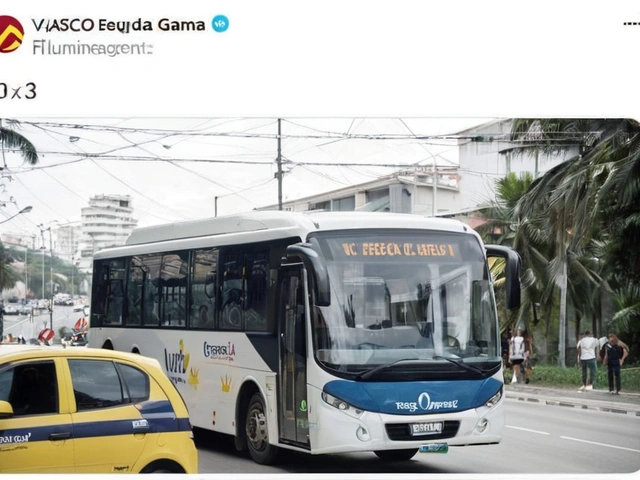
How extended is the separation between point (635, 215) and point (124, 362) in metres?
16.4

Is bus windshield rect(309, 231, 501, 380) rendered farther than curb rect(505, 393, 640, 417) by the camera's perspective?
No

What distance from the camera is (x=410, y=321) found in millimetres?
11000

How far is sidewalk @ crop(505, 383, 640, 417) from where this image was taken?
71.1ft

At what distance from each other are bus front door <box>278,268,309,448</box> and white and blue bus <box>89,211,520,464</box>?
0.02 meters

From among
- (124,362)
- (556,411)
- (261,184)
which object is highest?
(261,184)

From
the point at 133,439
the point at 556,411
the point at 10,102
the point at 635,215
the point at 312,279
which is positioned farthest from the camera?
the point at 635,215

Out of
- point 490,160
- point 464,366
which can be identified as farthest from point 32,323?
point 490,160

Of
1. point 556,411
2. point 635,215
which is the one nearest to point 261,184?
point 556,411

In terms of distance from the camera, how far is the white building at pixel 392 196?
48.3 ft

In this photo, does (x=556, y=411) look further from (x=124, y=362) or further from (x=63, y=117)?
(x=124, y=362)

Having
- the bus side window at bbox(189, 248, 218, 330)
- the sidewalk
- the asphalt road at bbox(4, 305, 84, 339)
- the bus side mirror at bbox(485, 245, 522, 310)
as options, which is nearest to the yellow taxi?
the bus side mirror at bbox(485, 245, 522, 310)

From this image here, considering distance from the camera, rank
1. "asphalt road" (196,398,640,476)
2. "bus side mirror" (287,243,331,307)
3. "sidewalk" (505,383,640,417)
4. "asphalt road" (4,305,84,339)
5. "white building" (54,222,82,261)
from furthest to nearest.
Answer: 1. "sidewalk" (505,383,640,417)
2. "white building" (54,222,82,261)
3. "asphalt road" (4,305,84,339)
4. "asphalt road" (196,398,640,476)
5. "bus side mirror" (287,243,331,307)

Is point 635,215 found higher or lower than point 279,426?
higher

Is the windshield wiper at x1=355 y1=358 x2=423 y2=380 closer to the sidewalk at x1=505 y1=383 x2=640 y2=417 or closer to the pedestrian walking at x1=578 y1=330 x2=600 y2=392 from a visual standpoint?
the sidewalk at x1=505 y1=383 x2=640 y2=417
